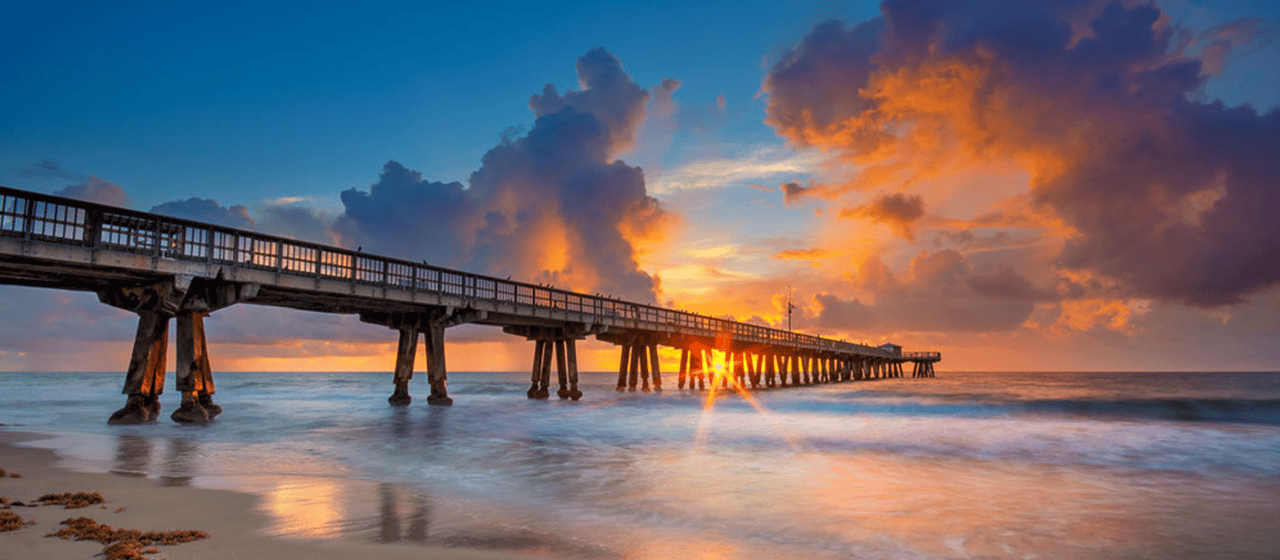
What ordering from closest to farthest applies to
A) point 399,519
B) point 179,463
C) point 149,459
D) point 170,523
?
point 170,523
point 399,519
point 179,463
point 149,459

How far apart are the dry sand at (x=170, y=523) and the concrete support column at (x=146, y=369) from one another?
1017 centimetres

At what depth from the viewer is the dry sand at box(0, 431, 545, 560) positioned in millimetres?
6195

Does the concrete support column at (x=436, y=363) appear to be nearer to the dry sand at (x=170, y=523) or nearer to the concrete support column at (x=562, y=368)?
the concrete support column at (x=562, y=368)

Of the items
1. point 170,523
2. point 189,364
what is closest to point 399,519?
point 170,523

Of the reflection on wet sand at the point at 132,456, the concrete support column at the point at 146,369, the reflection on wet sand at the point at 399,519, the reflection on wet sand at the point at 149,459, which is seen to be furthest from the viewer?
the concrete support column at the point at 146,369

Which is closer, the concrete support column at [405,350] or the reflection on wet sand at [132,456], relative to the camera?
the reflection on wet sand at [132,456]

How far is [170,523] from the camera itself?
24.2 ft

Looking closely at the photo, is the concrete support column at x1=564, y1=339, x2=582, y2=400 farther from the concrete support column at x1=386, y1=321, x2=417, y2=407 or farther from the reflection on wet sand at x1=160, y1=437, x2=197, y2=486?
the reflection on wet sand at x1=160, y1=437, x2=197, y2=486

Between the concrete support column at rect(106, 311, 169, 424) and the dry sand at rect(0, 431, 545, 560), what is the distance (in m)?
10.2

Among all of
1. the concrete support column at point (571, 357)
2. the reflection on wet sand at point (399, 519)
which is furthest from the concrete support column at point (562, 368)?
the reflection on wet sand at point (399, 519)

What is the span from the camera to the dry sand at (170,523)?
620 centimetres

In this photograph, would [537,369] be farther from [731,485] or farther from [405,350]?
[731,485]

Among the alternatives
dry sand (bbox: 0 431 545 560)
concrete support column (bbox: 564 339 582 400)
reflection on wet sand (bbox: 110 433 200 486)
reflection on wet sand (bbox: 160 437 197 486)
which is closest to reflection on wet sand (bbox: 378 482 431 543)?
dry sand (bbox: 0 431 545 560)

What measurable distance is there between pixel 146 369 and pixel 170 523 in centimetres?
1610
